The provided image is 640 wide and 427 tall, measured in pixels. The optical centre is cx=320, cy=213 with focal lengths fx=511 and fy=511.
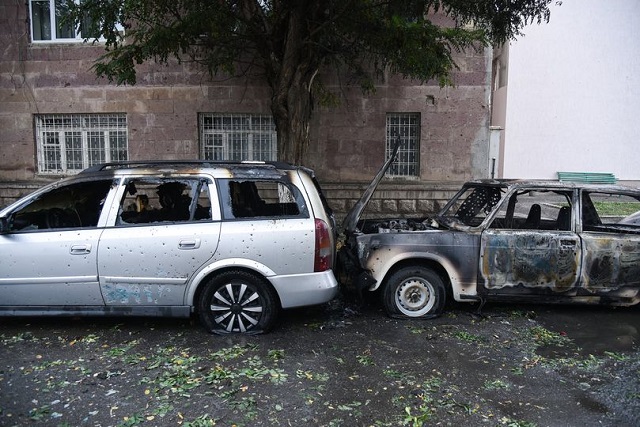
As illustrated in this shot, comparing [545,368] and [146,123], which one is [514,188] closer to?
[545,368]

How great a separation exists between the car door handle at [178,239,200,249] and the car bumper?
774 millimetres

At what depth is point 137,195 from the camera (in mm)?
5559

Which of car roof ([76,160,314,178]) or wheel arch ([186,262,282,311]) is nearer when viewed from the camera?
wheel arch ([186,262,282,311])

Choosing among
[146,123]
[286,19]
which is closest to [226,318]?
[286,19]

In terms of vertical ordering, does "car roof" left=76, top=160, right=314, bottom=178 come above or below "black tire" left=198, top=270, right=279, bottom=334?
above

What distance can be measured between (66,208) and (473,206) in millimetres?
4708

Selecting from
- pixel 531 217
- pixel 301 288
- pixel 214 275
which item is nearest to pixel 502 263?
pixel 531 217

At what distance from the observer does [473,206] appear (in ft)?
21.2

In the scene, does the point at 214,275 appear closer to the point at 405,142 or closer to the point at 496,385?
the point at 496,385

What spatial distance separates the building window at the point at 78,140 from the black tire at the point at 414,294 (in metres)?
7.96

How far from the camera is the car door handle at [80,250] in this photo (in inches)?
195

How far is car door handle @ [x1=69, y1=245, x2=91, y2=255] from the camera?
4953mm

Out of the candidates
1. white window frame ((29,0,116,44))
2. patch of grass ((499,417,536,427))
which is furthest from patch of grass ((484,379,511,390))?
white window frame ((29,0,116,44))

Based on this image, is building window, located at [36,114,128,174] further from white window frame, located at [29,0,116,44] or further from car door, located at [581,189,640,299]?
car door, located at [581,189,640,299]
